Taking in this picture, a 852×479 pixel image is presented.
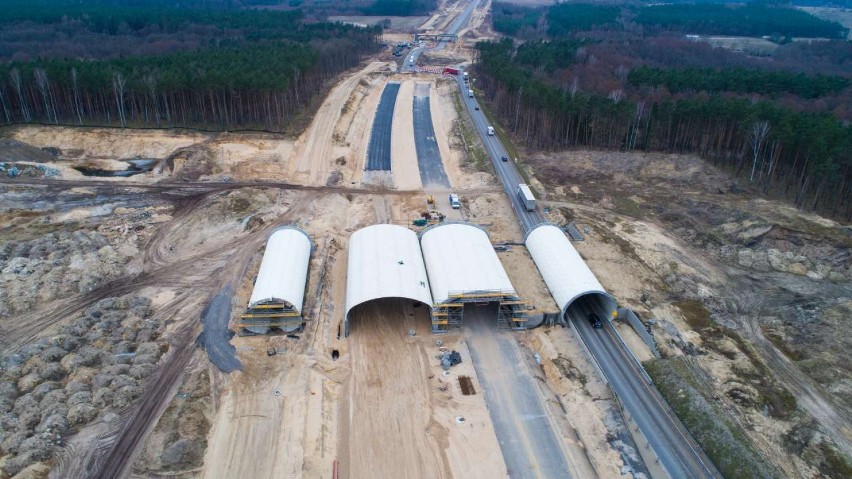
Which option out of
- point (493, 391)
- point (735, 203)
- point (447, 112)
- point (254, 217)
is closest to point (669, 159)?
point (735, 203)

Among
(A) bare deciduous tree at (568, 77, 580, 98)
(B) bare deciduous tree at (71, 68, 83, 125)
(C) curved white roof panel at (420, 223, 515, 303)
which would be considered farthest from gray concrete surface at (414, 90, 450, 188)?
(B) bare deciduous tree at (71, 68, 83, 125)

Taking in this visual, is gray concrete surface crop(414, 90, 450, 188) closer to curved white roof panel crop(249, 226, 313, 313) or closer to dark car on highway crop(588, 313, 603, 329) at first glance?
curved white roof panel crop(249, 226, 313, 313)

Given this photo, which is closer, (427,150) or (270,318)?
(270,318)

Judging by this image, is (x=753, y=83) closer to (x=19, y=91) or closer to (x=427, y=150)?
(x=427, y=150)

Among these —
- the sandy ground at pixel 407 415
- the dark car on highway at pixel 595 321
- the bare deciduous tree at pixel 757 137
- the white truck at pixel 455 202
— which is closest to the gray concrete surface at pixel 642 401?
the dark car on highway at pixel 595 321

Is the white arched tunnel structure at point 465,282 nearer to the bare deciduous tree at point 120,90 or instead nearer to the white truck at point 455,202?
the white truck at point 455,202

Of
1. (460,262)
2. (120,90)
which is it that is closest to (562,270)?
(460,262)

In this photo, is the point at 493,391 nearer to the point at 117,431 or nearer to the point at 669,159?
the point at 117,431
